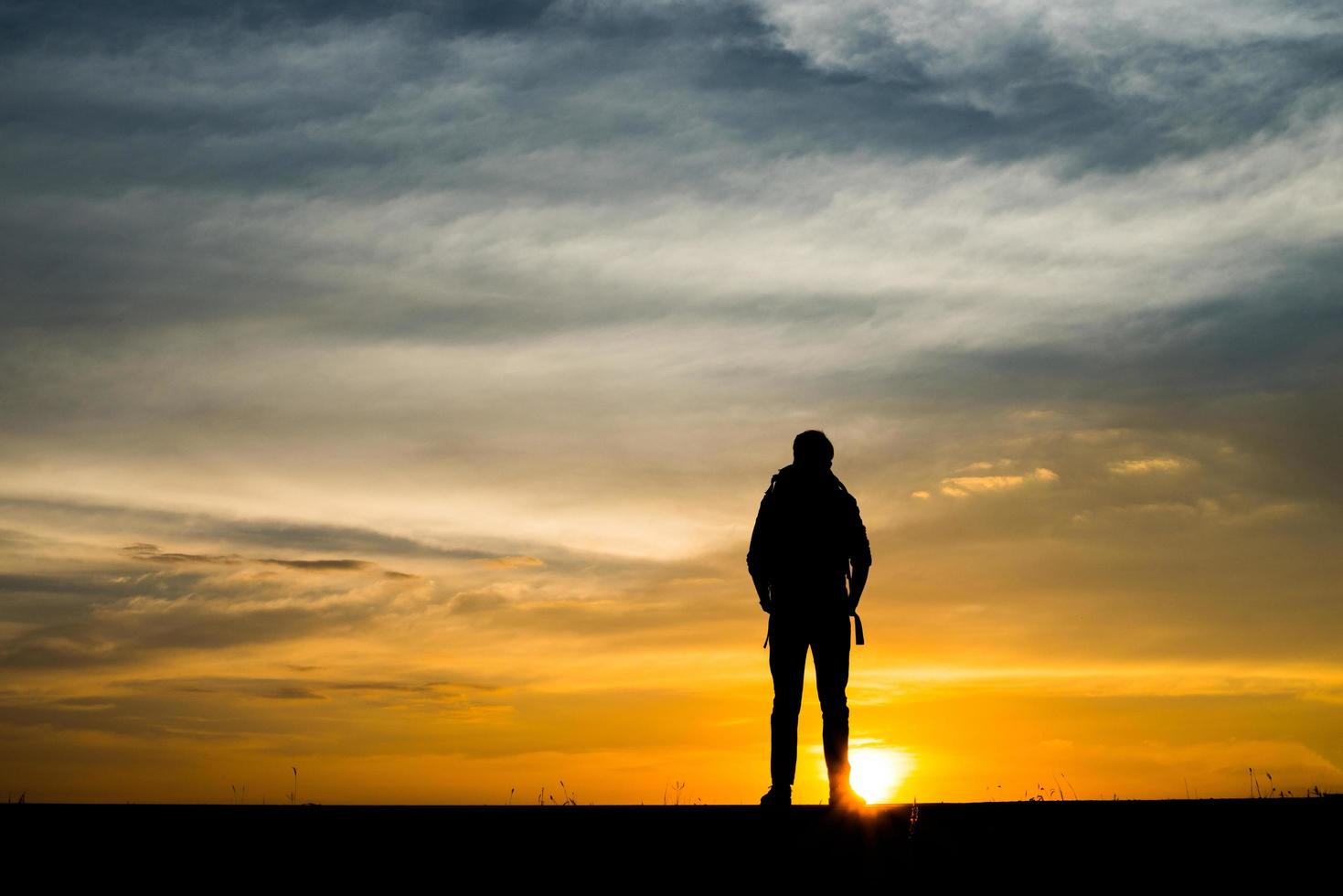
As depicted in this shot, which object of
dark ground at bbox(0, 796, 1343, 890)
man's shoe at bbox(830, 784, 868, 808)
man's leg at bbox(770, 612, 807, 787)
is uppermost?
man's leg at bbox(770, 612, 807, 787)

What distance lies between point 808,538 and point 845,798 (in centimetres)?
209

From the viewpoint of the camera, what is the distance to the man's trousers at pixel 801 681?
10.4 metres

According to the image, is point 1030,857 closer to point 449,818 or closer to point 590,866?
point 590,866

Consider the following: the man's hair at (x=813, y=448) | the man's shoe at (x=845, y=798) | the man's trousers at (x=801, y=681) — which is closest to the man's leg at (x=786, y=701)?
the man's trousers at (x=801, y=681)

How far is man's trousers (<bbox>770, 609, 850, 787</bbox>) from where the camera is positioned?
10352mm

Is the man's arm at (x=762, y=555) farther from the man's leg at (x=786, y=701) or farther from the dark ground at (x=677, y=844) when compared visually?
the dark ground at (x=677, y=844)

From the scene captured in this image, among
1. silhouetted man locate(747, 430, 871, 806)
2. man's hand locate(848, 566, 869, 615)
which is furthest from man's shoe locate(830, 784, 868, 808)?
man's hand locate(848, 566, 869, 615)

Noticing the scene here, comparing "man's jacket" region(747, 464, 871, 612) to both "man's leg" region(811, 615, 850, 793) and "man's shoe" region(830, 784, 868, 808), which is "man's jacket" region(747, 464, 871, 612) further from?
"man's shoe" region(830, 784, 868, 808)


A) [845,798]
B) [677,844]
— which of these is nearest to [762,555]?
[845,798]

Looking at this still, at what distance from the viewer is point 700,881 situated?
21.8 feet

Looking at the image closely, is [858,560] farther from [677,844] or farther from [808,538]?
[677,844]

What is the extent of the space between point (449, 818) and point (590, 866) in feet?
10.4

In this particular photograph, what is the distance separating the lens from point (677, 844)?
8.05 metres

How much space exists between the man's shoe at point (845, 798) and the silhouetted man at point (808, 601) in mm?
30
